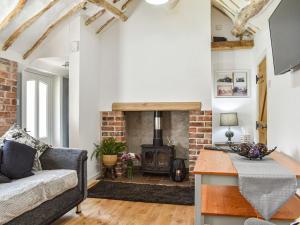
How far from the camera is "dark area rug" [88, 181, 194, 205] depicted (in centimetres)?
345

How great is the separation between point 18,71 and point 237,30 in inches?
142

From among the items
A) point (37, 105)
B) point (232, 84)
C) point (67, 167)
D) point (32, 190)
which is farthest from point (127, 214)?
point (232, 84)

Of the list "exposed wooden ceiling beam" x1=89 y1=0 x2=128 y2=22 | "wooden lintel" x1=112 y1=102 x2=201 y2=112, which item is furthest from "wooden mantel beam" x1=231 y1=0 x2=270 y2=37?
"exposed wooden ceiling beam" x1=89 y1=0 x2=128 y2=22

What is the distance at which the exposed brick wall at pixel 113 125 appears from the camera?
4684 mm

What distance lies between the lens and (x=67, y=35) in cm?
411

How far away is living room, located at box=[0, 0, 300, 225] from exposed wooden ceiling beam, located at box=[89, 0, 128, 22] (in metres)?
0.02

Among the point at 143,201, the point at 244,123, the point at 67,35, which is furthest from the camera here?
the point at 244,123

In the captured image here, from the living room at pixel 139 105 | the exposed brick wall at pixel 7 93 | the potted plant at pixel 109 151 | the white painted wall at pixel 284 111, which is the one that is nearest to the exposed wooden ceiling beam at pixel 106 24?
the living room at pixel 139 105

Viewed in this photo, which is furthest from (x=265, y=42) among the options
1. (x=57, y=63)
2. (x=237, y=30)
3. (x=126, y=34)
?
(x=57, y=63)

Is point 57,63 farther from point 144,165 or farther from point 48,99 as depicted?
point 144,165

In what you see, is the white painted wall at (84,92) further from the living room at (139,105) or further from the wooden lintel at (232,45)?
the wooden lintel at (232,45)

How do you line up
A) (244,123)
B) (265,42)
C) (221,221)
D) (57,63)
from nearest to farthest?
(221,221) < (265,42) < (57,63) < (244,123)

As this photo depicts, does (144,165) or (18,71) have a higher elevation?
(18,71)

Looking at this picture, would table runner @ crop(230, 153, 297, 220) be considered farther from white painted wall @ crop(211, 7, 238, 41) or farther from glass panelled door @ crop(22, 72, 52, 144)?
white painted wall @ crop(211, 7, 238, 41)
